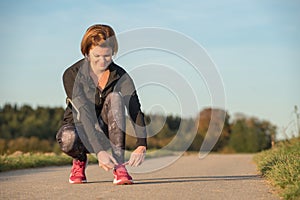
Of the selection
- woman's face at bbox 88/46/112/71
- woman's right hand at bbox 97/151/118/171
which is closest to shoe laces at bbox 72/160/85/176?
woman's right hand at bbox 97/151/118/171

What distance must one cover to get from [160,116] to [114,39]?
6.56 ft

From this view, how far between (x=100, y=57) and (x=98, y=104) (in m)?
0.49

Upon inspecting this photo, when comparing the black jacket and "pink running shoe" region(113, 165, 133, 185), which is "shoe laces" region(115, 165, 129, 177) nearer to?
"pink running shoe" region(113, 165, 133, 185)

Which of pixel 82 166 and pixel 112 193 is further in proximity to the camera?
pixel 82 166

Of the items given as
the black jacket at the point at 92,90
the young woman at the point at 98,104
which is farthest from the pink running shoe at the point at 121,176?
the black jacket at the point at 92,90

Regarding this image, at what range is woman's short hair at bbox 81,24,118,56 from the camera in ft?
18.0

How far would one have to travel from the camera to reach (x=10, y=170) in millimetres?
8695

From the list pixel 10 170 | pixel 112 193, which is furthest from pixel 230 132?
pixel 112 193

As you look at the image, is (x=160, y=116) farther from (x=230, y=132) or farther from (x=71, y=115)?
(x=230, y=132)

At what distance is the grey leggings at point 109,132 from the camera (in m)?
5.46

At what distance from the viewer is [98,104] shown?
5.66 m

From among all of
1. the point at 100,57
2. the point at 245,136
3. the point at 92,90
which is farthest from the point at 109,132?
the point at 245,136

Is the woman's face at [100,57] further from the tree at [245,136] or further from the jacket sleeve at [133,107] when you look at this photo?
the tree at [245,136]

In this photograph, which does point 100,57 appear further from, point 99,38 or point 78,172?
point 78,172
